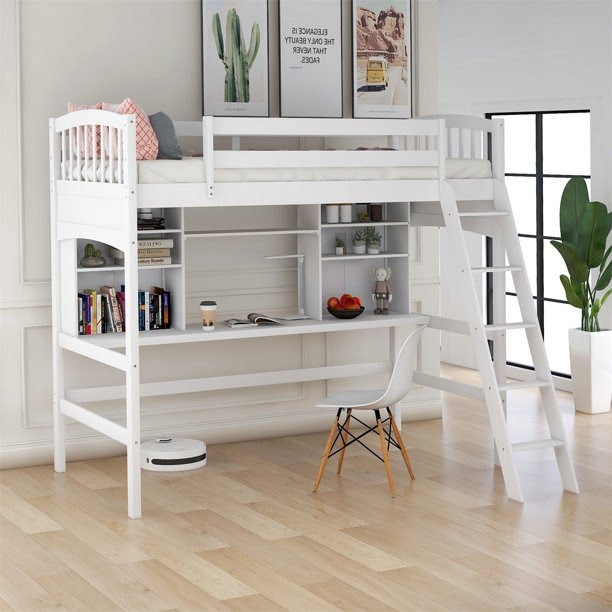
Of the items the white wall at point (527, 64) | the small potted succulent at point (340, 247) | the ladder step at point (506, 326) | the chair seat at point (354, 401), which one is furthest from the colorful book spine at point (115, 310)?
the white wall at point (527, 64)

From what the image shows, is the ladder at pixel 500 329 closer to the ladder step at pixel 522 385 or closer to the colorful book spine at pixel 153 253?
the ladder step at pixel 522 385

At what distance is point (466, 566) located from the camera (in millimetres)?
3893

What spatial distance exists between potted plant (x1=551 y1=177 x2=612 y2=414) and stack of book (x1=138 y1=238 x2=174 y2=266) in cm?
244

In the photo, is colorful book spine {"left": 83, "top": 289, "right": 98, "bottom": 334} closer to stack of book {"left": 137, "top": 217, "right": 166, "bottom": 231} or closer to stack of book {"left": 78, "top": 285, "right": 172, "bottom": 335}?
stack of book {"left": 78, "top": 285, "right": 172, "bottom": 335}

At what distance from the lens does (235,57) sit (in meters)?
5.73

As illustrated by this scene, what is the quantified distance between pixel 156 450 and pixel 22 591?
163cm

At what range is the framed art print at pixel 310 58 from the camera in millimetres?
5867

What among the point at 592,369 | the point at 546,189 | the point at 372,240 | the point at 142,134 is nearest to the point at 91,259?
the point at 142,134

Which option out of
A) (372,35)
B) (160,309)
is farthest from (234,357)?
(372,35)

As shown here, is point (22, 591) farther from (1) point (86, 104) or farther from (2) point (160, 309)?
(1) point (86, 104)

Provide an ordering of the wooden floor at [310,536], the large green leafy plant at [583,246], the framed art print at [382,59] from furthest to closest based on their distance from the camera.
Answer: the large green leafy plant at [583,246]
the framed art print at [382,59]
the wooden floor at [310,536]

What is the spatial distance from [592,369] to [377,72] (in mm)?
2199

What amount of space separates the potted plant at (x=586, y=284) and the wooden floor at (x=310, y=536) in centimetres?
95

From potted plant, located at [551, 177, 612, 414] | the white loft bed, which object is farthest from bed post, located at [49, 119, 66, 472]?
potted plant, located at [551, 177, 612, 414]
